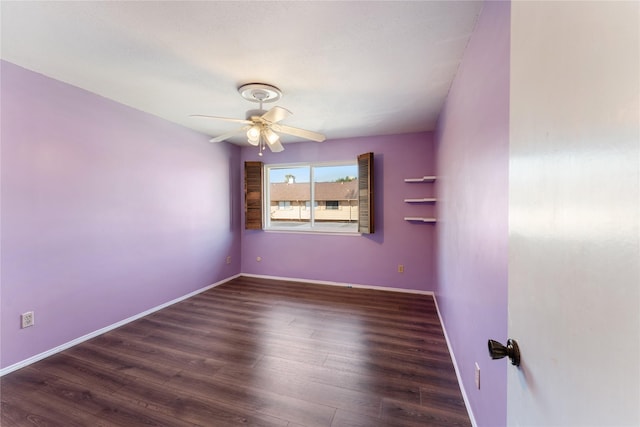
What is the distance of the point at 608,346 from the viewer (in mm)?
373

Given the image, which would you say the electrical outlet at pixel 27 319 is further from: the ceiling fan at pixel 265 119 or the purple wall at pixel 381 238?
the purple wall at pixel 381 238

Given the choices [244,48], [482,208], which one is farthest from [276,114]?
[482,208]

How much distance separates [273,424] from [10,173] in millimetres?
2756

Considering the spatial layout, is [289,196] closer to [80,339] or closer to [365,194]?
[365,194]

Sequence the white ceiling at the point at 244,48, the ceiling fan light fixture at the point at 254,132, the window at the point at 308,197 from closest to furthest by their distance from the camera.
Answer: the white ceiling at the point at 244,48 → the ceiling fan light fixture at the point at 254,132 → the window at the point at 308,197

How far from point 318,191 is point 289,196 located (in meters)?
0.59

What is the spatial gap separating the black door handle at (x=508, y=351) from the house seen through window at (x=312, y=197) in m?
3.64

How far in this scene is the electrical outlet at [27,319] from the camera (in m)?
2.11

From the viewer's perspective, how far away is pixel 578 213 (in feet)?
1.45

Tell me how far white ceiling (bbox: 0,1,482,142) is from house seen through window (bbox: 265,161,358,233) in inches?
68.3

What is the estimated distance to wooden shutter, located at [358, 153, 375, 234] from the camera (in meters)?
3.92

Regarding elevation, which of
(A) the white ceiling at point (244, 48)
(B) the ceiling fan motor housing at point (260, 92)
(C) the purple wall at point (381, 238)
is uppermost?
(A) the white ceiling at point (244, 48)

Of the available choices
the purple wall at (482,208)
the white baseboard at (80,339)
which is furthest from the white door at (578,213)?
the white baseboard at (80,339)

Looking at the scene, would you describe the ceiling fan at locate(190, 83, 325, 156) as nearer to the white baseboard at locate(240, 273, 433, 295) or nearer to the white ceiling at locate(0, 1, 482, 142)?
the white ceiling at locate(0, 1, 482, 142)
